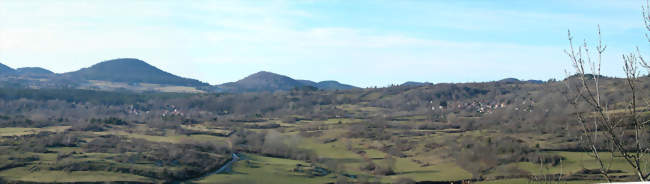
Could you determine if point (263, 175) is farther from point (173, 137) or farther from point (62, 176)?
point (173, 137)

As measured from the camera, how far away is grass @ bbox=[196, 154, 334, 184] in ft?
181

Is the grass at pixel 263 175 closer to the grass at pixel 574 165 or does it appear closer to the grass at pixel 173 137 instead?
the grass at pixel 173 137

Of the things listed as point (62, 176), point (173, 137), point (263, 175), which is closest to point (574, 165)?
point (263, 175)

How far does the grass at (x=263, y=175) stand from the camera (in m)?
55.3

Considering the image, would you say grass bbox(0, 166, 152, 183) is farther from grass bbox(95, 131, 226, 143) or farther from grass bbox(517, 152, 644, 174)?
grass bbox(517, 152, 644, 174)

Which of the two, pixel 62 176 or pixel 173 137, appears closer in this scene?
pixel 62 176

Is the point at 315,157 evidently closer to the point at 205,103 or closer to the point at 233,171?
the point at 233,171

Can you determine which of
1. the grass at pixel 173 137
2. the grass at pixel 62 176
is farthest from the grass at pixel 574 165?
the grass at pixel 173 137

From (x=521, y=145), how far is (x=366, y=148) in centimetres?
2211

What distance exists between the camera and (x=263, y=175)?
190 feet

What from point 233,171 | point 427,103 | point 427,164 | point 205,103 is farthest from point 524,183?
point 205,103

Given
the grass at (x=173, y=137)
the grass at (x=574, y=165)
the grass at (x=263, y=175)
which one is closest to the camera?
the grass at (x=574, y=165)

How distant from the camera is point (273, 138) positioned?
83062 millimetres

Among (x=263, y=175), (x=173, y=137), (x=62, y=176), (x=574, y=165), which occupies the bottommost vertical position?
(x=263, y=175)
